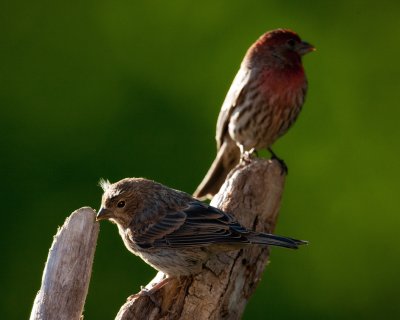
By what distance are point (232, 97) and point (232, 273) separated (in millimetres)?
2121

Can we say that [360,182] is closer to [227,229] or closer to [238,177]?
[238,177]

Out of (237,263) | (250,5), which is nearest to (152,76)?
(250,5)

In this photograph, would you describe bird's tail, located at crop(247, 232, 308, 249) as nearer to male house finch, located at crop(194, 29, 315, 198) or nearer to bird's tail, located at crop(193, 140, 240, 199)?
bird's tail, located at crop(193, 140, 240, 199)

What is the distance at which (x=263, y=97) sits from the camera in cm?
686

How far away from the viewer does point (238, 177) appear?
538 cm

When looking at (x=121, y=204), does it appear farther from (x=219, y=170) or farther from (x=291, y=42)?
(x=291, y=42)

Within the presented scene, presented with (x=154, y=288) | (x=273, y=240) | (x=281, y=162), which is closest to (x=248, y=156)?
(x=281, y=162)

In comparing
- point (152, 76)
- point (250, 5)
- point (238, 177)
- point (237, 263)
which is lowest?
point (237, 263)

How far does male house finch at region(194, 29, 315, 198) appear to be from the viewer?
681 cm

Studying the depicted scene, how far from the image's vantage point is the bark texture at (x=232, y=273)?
468 centimetres

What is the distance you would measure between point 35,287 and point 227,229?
6.37 ft

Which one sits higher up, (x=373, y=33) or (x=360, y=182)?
(x=373, y=33)

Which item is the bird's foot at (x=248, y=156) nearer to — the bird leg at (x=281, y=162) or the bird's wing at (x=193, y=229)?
the bird leg at (x=281, y=162)

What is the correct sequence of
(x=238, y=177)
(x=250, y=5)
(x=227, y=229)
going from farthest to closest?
1. (x=250, y=5)
2. (x=238, y=177)
3. (x=227, y=229)
